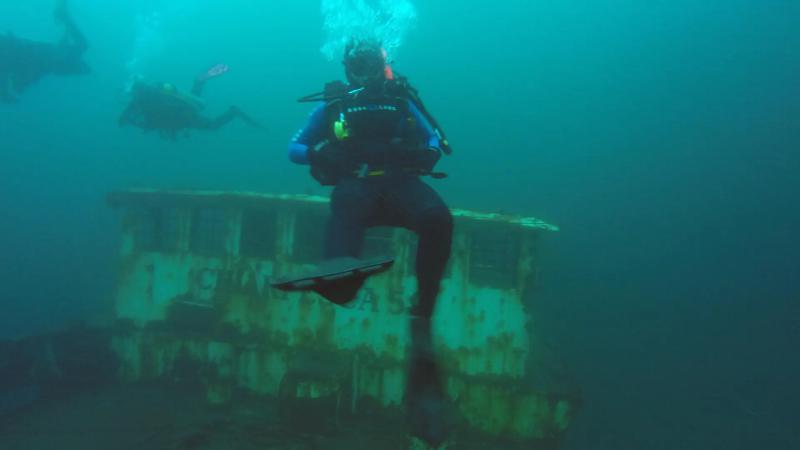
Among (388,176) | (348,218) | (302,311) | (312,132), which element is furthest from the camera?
(302,311)

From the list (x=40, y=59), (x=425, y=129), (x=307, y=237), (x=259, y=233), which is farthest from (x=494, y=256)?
(x=40, y=59)

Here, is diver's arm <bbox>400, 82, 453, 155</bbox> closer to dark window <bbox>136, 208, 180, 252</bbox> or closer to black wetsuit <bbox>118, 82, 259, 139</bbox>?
dark window <bbox>136, 208, 180, 252</bbox>

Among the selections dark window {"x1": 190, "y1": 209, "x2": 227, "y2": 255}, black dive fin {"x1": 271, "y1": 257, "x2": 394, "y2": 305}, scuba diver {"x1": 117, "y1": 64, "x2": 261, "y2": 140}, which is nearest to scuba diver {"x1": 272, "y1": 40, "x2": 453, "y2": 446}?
black dive fin {"x1": 271, "y1": 257, "x2": 394, "y2": 305}

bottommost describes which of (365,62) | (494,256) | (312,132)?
(494,256)

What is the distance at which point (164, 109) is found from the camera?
29.0 feet

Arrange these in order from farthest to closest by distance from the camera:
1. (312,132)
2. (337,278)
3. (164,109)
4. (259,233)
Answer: (164,109) → (259,233) → (312,132) → (337,278)

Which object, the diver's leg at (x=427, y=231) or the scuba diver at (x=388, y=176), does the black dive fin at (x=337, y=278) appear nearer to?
the scuba diver at (x=388, y=176)

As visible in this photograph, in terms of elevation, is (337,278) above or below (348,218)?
below

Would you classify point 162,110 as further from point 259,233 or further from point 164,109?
point 259,233

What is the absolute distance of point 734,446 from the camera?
10.3m

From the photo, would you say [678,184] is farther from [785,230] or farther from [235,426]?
[235,426]

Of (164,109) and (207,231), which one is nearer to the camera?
(207,231)

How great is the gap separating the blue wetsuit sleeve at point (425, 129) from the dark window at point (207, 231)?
632 cm

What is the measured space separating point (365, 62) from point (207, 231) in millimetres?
6550
